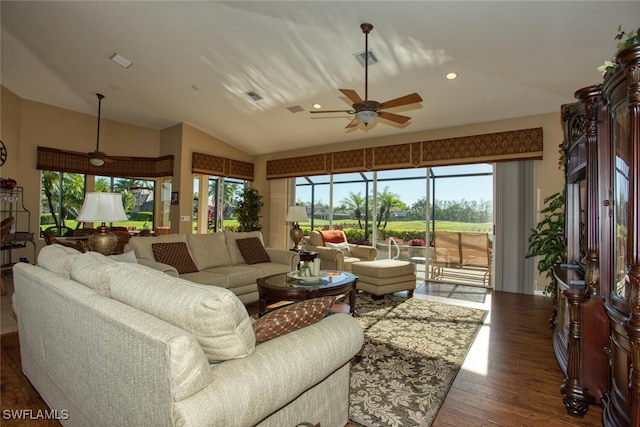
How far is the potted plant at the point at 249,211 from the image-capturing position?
824 cm

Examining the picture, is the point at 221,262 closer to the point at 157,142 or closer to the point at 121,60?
the point at 121,60

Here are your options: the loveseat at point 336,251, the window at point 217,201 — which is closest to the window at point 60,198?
the window at point 217,201

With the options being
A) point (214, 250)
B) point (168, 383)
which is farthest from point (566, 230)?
point (214, 250)

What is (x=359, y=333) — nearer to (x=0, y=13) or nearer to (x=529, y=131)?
(x=529, y=131)

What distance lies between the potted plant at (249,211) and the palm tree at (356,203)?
239 centimetres

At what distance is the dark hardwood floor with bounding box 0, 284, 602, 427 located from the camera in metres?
1.99

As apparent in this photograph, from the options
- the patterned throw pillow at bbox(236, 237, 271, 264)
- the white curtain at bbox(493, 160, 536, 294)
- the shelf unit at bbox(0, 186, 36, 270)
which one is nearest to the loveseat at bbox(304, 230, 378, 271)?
the patterned throw pillow at bbox(236, 237, 271, 264)

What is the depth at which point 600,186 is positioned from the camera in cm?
201

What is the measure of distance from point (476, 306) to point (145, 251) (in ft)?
14.1

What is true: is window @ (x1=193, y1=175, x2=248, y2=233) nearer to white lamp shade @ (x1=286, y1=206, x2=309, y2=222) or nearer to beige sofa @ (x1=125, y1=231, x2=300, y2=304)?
white lamp shade @ (x1=286, y1=206, x2=309, y2=222)

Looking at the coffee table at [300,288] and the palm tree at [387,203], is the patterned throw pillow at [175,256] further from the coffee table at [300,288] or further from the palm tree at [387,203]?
the palm tree at [387,203]

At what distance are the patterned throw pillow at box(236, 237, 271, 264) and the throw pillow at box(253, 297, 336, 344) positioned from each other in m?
3.15

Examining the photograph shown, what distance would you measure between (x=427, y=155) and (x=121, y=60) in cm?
528

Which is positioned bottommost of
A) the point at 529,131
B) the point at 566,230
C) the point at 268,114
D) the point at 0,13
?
the point at 566,230
